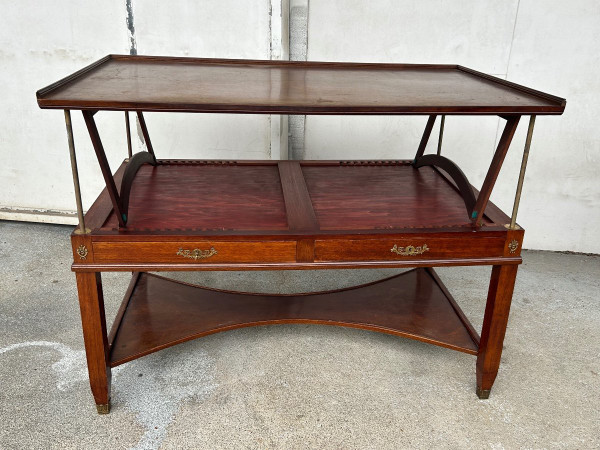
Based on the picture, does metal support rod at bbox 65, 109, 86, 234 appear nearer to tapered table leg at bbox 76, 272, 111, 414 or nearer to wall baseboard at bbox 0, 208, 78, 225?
tapered table leg at bbox 76, 272, 111, 414

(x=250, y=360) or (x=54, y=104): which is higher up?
(x=54, y=104)

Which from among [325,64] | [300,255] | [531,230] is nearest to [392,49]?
[325,64]

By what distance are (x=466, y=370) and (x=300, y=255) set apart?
38.6 inches

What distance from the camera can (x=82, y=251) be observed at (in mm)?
1939

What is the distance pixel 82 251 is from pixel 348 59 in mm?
1930

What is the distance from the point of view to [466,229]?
2.09 metres

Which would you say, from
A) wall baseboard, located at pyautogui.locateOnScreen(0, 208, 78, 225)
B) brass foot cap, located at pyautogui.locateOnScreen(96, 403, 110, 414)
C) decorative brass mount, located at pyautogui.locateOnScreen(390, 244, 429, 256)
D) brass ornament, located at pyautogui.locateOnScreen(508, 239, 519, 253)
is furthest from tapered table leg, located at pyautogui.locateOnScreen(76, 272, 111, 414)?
wall baseboard, located at pyautogui.locateOnScreen(0, 208, 78, 225)

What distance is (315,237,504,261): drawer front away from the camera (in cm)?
203

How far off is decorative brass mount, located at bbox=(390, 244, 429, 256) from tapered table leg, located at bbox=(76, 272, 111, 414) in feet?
3.36

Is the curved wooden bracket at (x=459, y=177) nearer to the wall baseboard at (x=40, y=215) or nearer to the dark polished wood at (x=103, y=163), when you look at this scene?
the dark polished wood at (x=103, y=163)

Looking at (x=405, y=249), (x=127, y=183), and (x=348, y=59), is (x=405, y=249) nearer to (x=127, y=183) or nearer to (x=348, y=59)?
(x=127, y=183)

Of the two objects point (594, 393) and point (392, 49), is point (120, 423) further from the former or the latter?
point (392, 49)

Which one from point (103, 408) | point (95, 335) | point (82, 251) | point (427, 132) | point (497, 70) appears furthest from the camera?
point (497, 70)

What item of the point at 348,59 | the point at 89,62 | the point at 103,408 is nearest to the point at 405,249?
the point at 103,408
